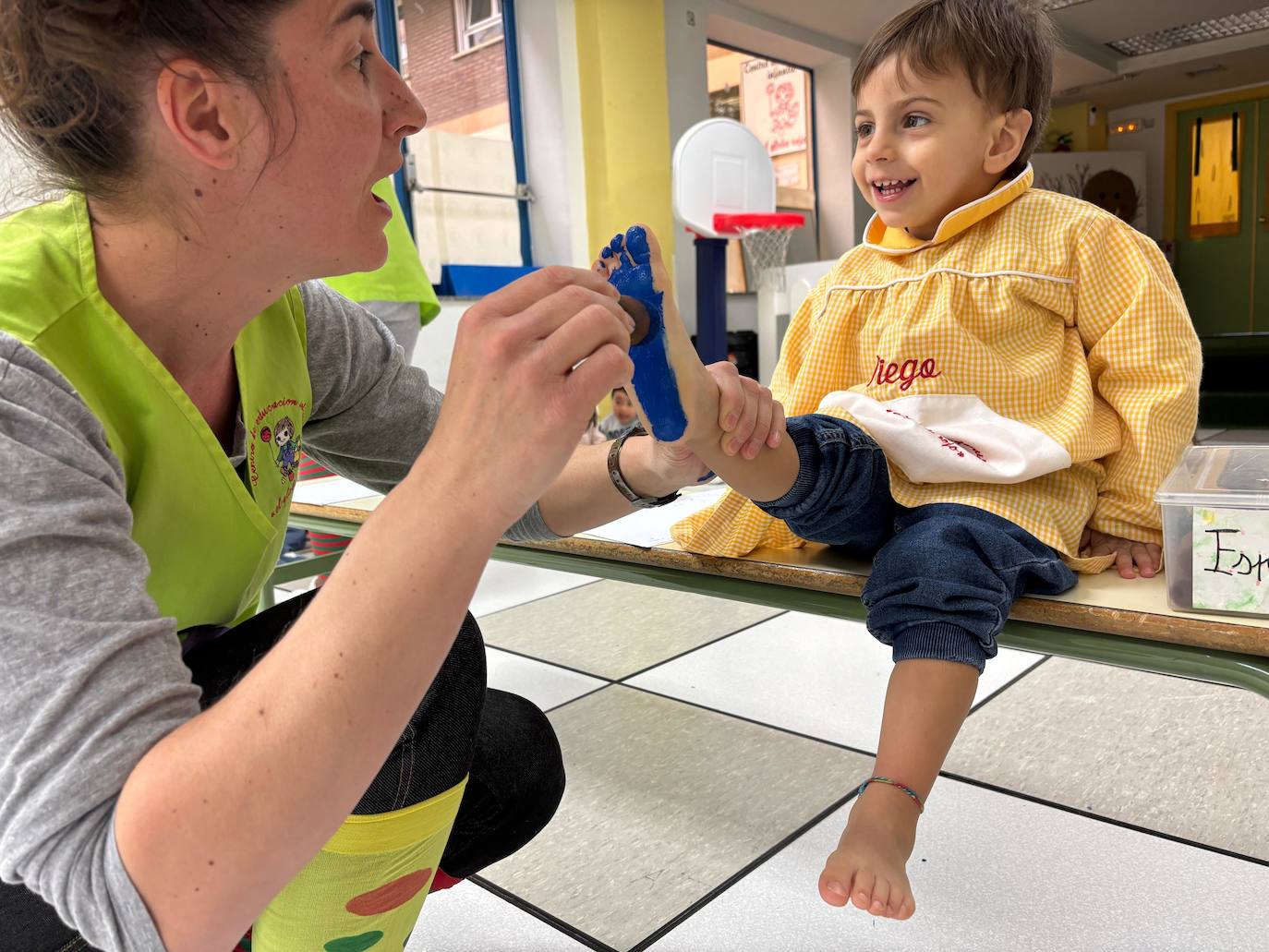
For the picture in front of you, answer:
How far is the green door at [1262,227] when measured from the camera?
8.69 m

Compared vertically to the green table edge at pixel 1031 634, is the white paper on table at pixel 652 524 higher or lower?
higher

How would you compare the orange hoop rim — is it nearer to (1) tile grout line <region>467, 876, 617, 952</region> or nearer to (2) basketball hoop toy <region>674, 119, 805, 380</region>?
(2) basketball hoop toy <region>674, 119, 805, 380</region>

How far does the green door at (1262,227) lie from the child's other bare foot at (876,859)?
10.1m

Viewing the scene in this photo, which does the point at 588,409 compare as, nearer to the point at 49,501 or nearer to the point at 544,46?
the point at 49,501

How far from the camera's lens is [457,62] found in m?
5.49

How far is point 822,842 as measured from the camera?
1.22 meters

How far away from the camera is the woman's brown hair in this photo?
21.9 inches

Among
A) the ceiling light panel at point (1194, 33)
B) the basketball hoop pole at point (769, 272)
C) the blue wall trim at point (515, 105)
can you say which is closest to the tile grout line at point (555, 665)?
the basketball hoop pole at point (769, 272)

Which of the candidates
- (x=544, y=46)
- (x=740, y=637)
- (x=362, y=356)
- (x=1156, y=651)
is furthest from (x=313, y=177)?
(x=544, y=46)

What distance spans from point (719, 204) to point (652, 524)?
3.03m

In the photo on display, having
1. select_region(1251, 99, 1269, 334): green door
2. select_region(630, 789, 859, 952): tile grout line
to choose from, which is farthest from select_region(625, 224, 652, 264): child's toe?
select_region(1251, 99, 1269, 334): green door

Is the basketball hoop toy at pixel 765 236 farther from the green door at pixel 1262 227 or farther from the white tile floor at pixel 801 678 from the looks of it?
the green door at pixel 1262 227

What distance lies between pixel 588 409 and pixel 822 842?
0.89 m

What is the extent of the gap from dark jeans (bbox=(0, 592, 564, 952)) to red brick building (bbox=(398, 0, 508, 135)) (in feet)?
16.8
